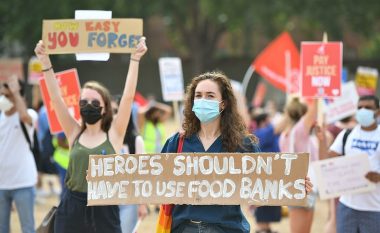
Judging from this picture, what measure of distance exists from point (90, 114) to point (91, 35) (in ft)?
3.07

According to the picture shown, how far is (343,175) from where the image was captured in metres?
7.51

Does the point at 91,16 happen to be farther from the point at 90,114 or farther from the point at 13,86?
the point at 13,86

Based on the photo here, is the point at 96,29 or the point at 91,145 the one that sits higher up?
the point at 96,29

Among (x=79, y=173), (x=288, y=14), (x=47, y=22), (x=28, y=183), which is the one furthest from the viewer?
(x=288, y=14)

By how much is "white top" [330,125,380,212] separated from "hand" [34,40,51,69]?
276cm

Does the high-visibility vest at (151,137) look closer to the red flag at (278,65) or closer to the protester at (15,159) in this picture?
the red flag at (278,65)

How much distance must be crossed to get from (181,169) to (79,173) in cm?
130

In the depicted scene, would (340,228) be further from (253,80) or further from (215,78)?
(253,80)

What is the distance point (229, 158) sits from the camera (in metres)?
4.95

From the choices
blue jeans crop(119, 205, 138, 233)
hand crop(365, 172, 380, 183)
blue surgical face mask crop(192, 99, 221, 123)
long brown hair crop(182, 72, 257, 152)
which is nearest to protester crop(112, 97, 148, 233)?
blue jeans crop(119, 205, 138, 233)

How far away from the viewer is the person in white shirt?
23.3ft

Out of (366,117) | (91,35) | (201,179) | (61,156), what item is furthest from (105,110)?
(61,156)

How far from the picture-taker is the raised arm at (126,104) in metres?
6.24

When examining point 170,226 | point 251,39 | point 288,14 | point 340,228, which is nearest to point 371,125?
point 340,228
